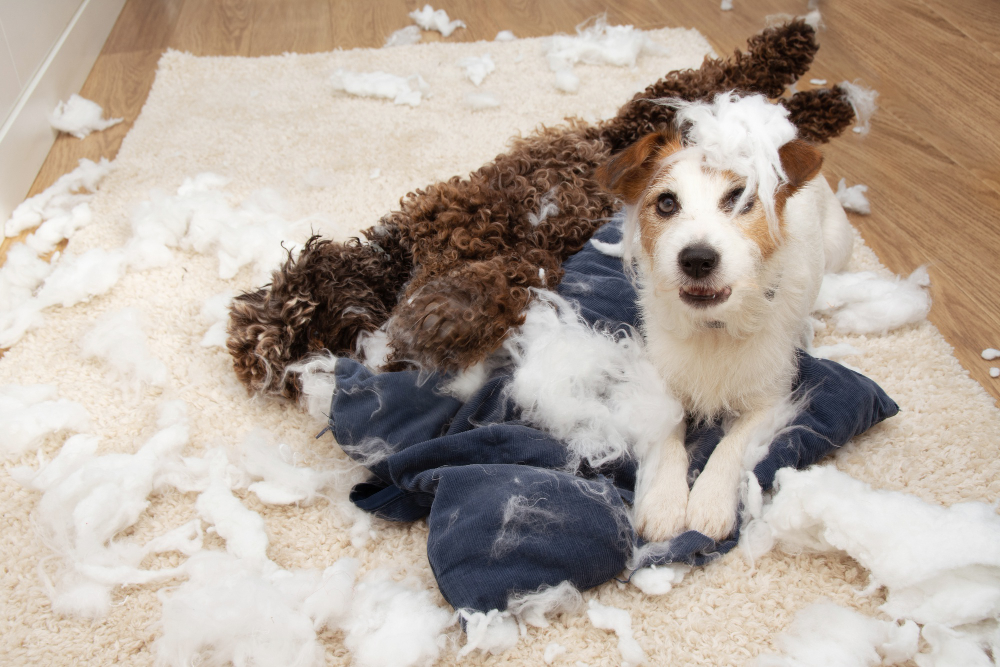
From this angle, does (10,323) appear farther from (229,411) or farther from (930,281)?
(930,281)

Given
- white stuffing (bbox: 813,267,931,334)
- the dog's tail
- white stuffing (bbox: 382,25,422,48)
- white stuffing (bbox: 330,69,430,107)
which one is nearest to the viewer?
the dog's tail

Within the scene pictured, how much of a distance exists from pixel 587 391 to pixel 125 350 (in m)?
0.98

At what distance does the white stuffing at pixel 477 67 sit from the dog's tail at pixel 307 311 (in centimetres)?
120

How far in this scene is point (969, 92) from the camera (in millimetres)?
2334

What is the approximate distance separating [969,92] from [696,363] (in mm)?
1818

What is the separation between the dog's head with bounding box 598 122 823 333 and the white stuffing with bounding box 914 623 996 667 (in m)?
0.50

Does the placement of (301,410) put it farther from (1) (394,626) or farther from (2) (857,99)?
(2) (857,99)

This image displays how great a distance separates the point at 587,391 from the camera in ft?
4.28

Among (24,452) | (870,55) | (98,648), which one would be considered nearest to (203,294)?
(24,452)

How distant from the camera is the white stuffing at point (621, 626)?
1011 millimetres

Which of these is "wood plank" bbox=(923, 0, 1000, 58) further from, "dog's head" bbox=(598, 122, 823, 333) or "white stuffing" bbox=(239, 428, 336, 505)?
"white stuffing" bbox=(239, 428, 336, 505)

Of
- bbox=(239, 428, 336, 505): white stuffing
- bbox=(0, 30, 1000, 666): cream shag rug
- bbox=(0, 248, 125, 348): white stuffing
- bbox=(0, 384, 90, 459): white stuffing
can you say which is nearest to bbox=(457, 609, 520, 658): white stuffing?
bbox=(0, 30, 1000, 666): cream shag rug

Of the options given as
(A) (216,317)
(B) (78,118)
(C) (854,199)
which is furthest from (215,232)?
(C) (854,199)

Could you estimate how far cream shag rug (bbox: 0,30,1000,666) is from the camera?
3.50 ft
